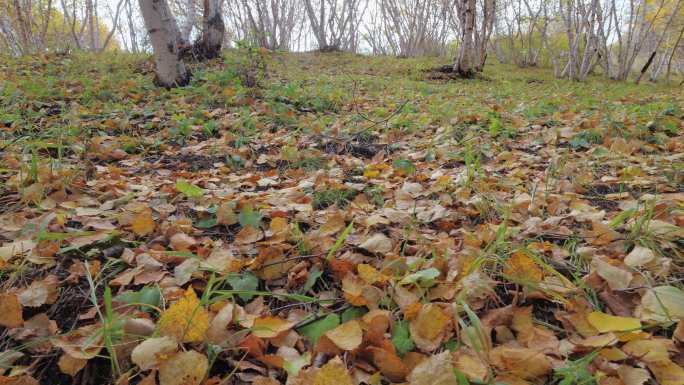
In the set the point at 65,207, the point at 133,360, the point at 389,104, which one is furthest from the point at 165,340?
the point at 389,104

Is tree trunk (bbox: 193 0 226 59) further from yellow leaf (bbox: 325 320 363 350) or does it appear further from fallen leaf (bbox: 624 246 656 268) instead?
fallen leaf (bbox: 624 246 656 268)

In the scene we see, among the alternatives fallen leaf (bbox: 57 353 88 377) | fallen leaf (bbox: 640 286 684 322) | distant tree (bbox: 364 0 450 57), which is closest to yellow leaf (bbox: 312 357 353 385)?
fallen leaf (bbox: 57 353 88 377)

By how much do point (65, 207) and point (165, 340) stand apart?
0.96 meters

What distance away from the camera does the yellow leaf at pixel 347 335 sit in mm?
741

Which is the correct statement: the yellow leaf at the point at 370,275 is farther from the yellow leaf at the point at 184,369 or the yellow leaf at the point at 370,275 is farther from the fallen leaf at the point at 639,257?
the fallen leaf at the point at 639,257

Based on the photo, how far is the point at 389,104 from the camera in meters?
4.17

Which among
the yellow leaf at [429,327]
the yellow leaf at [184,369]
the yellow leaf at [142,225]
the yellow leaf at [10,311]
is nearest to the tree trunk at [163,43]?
the yellow leaf at [142,225]

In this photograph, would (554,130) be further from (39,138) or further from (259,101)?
(39,138)

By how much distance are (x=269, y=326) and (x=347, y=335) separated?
7.0 inches

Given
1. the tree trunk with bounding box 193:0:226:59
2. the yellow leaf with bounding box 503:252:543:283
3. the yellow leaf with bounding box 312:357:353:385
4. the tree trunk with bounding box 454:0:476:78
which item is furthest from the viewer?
the tree trunk with bounding box 193:0:226:59

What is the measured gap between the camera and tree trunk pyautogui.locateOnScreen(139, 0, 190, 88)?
3691 millimetres

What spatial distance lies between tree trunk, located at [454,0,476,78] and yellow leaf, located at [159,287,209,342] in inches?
270

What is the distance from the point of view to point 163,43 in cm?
389

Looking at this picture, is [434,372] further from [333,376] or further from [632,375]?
[632,375]
